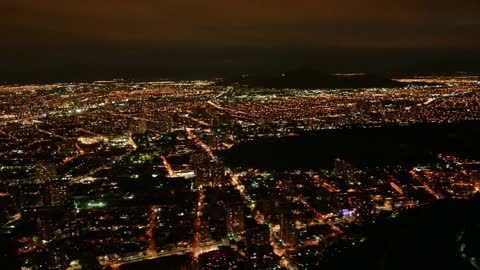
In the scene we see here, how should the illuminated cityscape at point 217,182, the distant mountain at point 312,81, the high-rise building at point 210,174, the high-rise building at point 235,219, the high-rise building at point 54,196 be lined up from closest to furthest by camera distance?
the illuminated cityscape at point 217,182
the high-rise building at point 235,219
the high-rise building at point 54,196
the high-rise building at point 210,174
the distant mountain at point 312,81

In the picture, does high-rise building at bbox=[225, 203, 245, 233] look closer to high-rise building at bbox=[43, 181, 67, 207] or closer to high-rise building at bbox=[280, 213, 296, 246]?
high-rise building at bbox=[280, 213, 296, 246]

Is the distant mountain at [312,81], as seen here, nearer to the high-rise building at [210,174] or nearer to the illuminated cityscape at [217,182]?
the illuminated cityscape at [217,182]

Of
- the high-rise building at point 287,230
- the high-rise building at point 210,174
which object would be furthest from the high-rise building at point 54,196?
the high-rise building at point 287,230

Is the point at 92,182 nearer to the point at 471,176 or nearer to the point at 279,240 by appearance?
the point at 279,240

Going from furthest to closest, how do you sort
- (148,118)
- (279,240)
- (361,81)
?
(361,81) < (148,118) < (279,240)

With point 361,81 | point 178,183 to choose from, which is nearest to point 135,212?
point 178,183

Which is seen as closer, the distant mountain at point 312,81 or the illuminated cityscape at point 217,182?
the illuminated cityscape at point 217,182

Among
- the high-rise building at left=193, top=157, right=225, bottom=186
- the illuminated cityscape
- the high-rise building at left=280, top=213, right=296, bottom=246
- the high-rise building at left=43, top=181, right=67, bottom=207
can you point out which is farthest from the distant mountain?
the high-rise building at left=280, top=213, right=296, bottom=246
